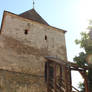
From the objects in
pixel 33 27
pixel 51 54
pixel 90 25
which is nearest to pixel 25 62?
pixel 51 54

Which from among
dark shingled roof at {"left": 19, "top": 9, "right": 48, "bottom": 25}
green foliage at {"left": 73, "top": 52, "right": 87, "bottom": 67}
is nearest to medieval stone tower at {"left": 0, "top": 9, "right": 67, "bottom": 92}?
dark shingled roof at {"left": 19, "top": 9, "right": 48, "bottom": 25}

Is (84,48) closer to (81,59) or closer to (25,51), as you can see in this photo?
(81,59)

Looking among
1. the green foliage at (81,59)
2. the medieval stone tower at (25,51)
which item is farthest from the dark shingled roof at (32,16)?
the green foliage at (81,59)

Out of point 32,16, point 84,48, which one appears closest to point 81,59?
point 84,48

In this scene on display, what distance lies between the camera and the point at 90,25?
399 inches

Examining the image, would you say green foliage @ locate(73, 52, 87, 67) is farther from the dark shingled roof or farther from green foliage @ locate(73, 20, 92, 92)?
the dark shingled roof

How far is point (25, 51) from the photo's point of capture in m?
9.27

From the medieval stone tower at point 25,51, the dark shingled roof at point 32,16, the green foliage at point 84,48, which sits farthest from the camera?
the dark shingled roof at point 32,16

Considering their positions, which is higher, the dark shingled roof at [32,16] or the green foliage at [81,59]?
the dark shingled roof at [32,16]

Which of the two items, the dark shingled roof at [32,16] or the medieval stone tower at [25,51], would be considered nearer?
the medieval stone tower at [25,51]

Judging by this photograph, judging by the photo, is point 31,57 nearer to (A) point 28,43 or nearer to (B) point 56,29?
(A) point 28,43

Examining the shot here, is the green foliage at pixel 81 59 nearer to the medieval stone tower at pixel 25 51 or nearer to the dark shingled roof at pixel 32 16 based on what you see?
the medieval stone tower at pixel 25 51

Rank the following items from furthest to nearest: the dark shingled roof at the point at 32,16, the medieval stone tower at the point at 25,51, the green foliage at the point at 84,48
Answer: the dark shingled roof at the point at 32,16, the green foliage at the point at 84,48, the medieval stone tower at the point at 25,51

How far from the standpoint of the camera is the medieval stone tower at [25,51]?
7.98 metres
